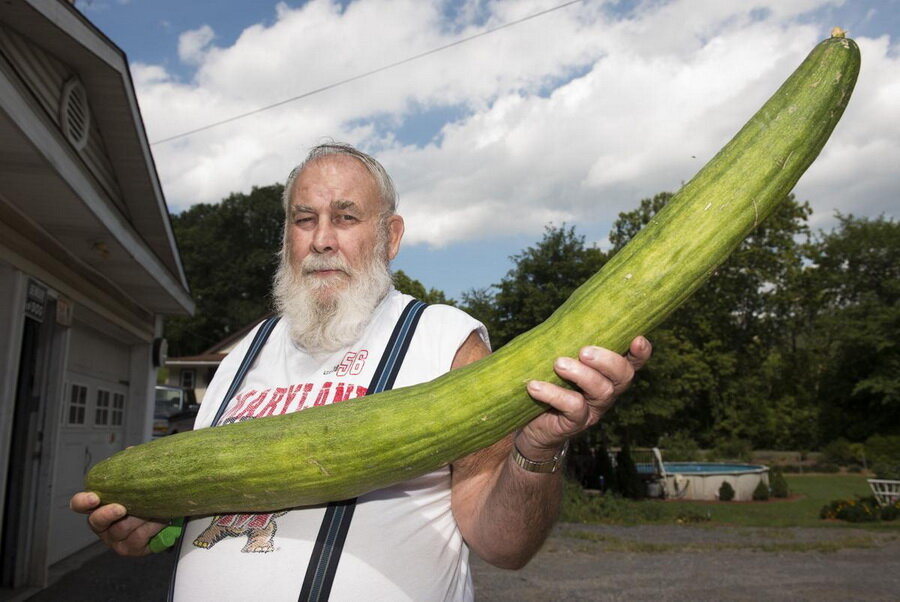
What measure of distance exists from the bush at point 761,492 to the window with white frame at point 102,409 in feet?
56.7

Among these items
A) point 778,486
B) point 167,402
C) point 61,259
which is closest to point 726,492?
point 778,486

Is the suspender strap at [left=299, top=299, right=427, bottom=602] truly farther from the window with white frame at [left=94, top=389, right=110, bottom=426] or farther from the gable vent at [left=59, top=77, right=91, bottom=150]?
the window with white frame at [left=94, top=389, right=110, bottom=426]

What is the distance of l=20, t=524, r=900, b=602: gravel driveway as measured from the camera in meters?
7.46

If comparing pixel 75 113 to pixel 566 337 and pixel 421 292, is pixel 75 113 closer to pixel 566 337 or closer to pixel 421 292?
pixel 566 337

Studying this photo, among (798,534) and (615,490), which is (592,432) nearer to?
(615,490)

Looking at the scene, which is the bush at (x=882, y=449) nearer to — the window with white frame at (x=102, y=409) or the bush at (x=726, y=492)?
the bush at (x=726, y=492)

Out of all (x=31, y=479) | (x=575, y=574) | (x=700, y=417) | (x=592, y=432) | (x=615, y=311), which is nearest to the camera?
(x=615, y=311)

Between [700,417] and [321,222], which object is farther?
[700,417]

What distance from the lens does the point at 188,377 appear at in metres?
41.5

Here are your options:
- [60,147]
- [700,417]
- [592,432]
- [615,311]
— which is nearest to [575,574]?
[60,147]

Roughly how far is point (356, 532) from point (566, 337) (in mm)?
772

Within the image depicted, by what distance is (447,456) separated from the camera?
1633 mm

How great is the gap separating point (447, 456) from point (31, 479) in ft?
22.0

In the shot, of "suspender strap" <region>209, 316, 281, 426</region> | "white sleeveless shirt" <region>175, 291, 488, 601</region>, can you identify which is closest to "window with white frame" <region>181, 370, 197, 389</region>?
A: "suspender strap" <region>209, 316, 281, 426</region>
